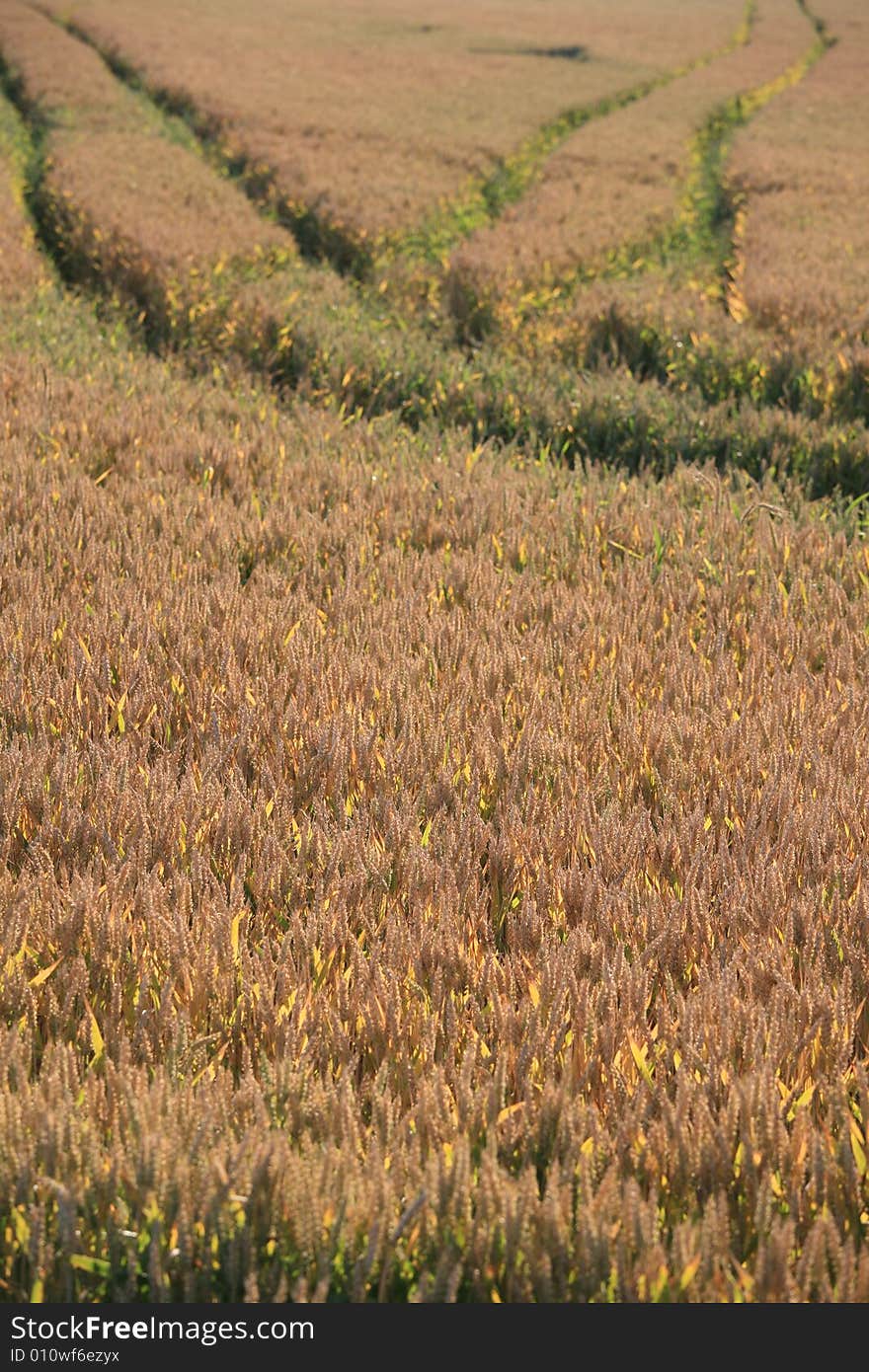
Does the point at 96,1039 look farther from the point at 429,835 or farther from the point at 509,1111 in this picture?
the point at 429,835

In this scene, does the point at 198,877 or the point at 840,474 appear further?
the point at 840,474

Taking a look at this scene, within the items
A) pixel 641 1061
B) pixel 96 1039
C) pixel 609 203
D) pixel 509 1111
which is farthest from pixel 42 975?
pixel 609 203

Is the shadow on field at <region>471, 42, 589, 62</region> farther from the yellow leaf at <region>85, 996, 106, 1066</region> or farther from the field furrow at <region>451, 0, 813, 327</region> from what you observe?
the yellow leaf at <region>85, 996, 106, 1066</region>

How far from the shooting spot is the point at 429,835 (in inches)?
Answer: 97.7

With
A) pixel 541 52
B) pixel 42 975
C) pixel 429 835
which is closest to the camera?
pixel 42 975

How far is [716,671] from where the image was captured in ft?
11.0

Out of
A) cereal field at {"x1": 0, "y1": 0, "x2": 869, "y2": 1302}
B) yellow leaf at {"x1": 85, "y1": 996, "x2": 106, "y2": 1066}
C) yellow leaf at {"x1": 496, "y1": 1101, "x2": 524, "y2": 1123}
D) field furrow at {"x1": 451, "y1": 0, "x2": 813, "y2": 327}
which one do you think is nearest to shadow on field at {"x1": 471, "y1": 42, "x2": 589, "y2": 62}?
field furrow at {"x1": 451, "y1": 0, "x2": 813, "y2": 327}

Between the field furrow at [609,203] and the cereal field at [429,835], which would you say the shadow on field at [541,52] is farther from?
the cereal field at [429,835]

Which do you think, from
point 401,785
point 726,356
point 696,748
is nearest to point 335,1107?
point 401,785

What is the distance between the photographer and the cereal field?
150 centimetres

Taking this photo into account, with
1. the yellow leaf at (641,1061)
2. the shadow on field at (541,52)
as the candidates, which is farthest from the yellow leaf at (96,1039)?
the shadow on field at (541,52)

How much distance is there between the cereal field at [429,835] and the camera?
1.50 m

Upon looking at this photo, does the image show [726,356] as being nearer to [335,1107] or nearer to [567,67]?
[335,1107]

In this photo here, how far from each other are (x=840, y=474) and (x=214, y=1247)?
259 inches
